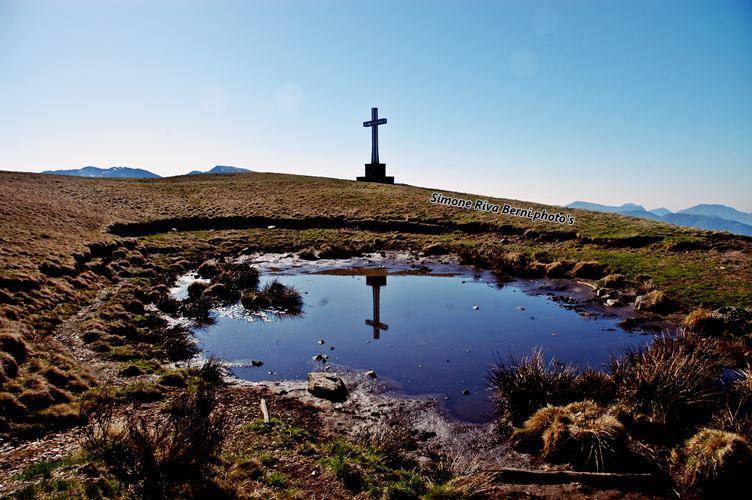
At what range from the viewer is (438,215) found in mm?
41906

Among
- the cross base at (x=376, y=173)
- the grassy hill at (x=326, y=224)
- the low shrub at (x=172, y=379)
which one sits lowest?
the low shrub at (x=172, y=379)

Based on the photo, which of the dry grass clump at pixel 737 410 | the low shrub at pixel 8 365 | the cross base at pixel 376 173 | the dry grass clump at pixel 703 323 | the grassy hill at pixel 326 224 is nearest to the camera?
the dry grass clump at pixel 737 410

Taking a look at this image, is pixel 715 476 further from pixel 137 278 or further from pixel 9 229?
pixel 9 229

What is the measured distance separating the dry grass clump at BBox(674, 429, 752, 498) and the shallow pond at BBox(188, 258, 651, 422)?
4.06 m

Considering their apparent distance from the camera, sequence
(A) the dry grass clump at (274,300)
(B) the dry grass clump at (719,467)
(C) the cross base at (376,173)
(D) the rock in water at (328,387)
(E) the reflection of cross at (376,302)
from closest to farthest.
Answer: (B) the dry grass clump at (719,467) → (D) the rock in water at (328,387) → (E) the reflection of cross at (376,302) → (A) the dry grass clump at (274,300) → (C) the cross base at (376,173)

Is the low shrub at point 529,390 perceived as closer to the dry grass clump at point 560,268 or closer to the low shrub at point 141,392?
the low shrub at point 141,392

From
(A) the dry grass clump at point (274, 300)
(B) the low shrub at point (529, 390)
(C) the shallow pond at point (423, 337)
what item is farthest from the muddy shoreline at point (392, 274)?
(A) the dry grass clump at point (274, 300)

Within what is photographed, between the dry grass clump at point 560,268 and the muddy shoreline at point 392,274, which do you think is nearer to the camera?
the muddy shoreline at point 392,274

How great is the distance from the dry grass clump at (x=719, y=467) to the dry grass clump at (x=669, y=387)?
1323mm

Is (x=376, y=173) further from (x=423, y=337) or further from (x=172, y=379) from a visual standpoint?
(x=172, y=379)

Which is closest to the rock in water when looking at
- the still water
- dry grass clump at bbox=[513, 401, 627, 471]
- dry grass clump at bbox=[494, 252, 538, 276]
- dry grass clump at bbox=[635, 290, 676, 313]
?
the still water

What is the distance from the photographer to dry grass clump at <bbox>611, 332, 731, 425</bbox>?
29.5 feet

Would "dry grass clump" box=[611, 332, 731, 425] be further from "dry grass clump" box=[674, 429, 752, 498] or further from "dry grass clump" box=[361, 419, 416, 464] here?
"dry grass clump" box=[361, 419, 416, 464]

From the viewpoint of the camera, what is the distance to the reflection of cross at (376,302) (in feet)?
54.1
